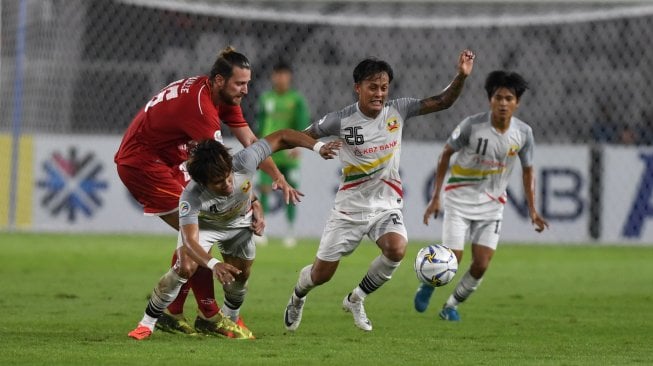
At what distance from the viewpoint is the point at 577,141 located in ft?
62.3

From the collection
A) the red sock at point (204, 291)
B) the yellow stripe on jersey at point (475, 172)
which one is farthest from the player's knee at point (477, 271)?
the red sock at point (204, 291)

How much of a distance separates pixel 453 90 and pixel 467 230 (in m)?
1.98

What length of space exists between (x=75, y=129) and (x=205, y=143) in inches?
480

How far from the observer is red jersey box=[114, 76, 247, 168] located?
320 inches

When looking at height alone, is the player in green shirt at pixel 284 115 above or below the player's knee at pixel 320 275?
above

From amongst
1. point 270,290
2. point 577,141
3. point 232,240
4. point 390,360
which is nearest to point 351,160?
point 232,240

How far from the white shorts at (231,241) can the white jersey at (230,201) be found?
0.04 m

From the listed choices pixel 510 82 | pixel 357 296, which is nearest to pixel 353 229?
pixel 357 296

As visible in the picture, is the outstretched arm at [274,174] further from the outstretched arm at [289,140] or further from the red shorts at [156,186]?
the red shorts at [156,186]

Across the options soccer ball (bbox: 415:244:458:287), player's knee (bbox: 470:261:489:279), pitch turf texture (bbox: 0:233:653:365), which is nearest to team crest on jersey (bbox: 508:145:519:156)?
player's knee (bbox: 470:261:489:279)

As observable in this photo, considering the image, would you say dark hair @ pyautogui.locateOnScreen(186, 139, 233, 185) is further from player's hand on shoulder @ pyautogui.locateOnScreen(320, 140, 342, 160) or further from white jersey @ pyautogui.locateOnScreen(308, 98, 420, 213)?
white jersey @ pyautogui.locateOnScreen(308, 98, 420, 213)

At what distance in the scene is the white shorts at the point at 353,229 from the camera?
341 inches

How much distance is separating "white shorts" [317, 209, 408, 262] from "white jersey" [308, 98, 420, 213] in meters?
0.06

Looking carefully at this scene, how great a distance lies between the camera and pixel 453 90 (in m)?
8.38
